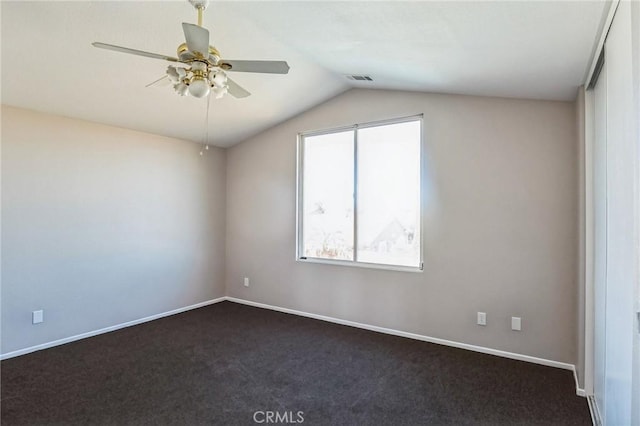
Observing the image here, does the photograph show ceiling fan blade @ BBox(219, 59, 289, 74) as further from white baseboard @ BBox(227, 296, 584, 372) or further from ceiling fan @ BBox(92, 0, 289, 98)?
white baseboard @ BBox(227, 296, 584, 372)

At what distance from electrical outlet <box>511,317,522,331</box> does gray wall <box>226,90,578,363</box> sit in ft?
0.13

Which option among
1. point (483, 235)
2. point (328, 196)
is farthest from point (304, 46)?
point (483, 235)

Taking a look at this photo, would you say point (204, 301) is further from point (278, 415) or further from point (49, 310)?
point (278, 415)

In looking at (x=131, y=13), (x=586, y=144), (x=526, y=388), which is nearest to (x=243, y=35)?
(x=131, y=13)

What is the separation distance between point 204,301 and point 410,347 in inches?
126

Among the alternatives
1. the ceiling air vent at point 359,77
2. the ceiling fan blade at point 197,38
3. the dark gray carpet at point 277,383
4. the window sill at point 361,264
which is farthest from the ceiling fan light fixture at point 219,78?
the window sill at point 361,264

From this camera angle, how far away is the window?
394 centimetres

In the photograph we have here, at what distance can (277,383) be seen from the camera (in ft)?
9.21

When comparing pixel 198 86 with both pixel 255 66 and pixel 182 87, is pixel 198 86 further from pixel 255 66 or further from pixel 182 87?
pixel 255 66

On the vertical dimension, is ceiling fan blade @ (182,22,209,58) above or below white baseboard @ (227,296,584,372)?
above

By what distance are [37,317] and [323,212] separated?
11.0ft

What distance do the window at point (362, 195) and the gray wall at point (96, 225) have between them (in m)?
1.65

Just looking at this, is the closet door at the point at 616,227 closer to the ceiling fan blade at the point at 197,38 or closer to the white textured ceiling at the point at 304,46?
the white textured ceiling at the point at 304,46

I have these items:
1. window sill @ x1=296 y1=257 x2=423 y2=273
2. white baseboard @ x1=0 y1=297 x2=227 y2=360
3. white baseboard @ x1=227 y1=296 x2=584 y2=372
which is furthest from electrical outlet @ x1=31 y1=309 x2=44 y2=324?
window sill @ x1=296 y1=257 x2=423 y2=273
